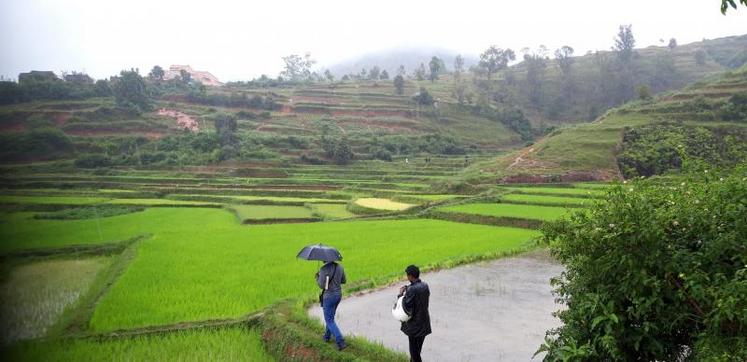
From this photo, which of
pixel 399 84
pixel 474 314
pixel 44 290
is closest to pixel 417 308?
pixel 474 314

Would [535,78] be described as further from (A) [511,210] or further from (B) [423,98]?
(A) [511,210]

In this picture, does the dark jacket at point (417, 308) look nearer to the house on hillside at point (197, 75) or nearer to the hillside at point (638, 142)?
the hillside at point (638, 142)

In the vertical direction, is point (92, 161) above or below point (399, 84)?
below

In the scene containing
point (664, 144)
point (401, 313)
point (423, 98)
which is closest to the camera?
point (401, 313)

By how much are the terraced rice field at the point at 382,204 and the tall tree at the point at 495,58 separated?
70640 millimetres

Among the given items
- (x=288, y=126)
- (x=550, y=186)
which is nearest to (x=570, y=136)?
(x=550, y=186)

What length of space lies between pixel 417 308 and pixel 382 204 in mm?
21998

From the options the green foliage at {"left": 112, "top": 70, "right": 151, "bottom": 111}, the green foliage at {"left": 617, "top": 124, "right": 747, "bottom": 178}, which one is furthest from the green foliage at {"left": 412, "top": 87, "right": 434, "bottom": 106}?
the green foliage at {"left": 617, "top": 124, "right": 747, "bottom": 178}

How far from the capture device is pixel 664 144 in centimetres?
3456

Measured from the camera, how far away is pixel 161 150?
5041 cm

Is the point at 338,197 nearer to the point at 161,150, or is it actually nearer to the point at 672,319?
the point at 161,150

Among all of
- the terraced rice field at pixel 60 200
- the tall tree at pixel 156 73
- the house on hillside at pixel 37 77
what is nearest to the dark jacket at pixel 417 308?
the terraced rice field at pixel 60 200

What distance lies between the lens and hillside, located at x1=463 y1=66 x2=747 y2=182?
3434 centimetres

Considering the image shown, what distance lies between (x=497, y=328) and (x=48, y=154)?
1855 inches
